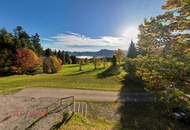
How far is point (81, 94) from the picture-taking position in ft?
68.6

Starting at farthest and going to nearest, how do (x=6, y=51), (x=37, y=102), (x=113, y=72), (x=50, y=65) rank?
(x=50, y=65), (x=6, y=51), (x=113, y=72), (x=37, y=102)

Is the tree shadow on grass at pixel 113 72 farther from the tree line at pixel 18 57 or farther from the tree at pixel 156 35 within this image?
the tree at pixel 156 35

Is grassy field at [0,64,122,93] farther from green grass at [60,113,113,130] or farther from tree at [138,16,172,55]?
tree at [138,16,172,55]

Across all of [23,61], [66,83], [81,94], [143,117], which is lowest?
[143,117]

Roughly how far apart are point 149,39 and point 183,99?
2263 millimetres

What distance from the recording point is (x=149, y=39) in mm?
5652

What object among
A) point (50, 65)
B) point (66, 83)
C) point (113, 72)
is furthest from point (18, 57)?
point (113, 72)

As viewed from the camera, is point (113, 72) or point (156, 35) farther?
point (113, 72)

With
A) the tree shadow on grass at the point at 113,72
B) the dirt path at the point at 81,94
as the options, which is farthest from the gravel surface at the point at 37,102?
the tree shadow on grass at the point at 113,72

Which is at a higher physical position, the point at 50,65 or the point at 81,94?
the point at 50,65

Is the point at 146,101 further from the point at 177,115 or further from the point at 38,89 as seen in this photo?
the point at 38,89

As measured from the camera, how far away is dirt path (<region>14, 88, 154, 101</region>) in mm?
19641

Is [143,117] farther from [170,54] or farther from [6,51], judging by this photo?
[6,51]

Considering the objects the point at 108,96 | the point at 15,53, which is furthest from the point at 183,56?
the point at 15,53
